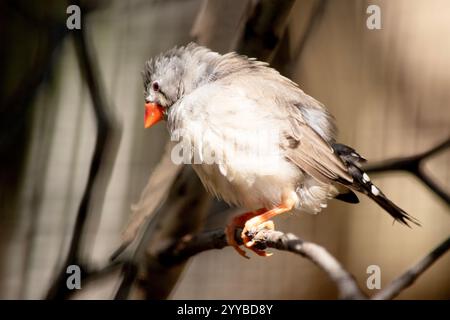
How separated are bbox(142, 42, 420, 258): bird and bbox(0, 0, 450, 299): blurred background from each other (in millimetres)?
116

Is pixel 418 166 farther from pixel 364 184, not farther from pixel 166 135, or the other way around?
pixel 166 135

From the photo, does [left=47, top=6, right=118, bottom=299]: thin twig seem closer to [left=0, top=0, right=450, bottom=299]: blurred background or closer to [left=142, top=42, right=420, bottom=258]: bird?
[left=0, top=0, right=450, bottom=299]: blurred background

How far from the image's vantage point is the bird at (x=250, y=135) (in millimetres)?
1692

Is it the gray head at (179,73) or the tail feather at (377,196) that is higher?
the gray head at (179,73)

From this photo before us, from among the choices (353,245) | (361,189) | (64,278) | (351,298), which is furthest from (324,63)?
(64,278)

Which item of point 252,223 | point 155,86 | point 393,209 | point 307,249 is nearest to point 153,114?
point 155,86

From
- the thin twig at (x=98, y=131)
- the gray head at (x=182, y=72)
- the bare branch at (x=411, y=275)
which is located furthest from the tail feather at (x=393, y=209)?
the thin twig at (x=98, y=131)

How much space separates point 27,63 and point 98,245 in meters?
0.61

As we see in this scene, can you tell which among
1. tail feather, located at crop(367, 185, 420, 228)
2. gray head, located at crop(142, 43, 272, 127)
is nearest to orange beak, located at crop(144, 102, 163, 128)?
gray head, located at crop(142, 43, 272, 127)

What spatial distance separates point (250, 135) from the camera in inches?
67.0

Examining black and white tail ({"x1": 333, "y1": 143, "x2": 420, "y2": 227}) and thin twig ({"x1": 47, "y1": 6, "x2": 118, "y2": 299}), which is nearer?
black and white tail ({"x1": 333, "y1": 143, "x2": 420, "y2": 227})

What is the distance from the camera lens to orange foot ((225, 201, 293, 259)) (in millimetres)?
1727

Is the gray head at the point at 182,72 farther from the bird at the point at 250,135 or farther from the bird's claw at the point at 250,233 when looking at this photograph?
the bird's claw at the point at 250,233

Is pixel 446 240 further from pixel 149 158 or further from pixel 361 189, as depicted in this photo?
pixel 149 158
